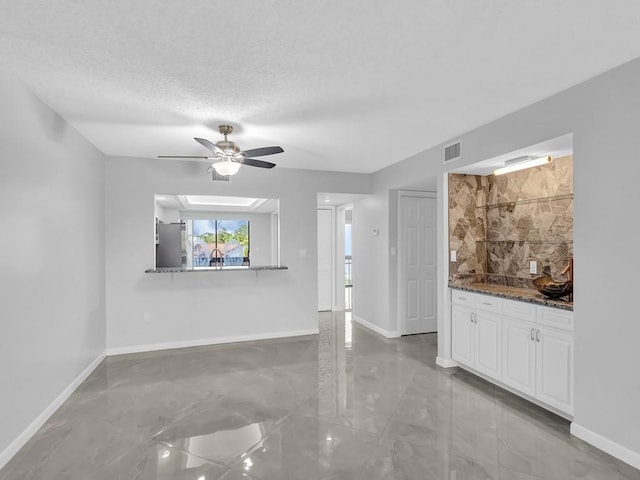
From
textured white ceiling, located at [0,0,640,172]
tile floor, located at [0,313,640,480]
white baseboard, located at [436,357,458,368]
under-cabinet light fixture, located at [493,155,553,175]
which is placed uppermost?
textured white ceiling, located at [0,0,640,172]

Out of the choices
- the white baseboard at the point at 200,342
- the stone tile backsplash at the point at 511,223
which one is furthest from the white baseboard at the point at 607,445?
the white baseboard at the point at 200,342

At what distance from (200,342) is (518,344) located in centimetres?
386

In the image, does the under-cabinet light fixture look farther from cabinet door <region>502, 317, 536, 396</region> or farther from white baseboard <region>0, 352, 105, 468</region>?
white baseboard <region>0, 352, 105, 468</region>

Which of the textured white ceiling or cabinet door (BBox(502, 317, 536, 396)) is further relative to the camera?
cabinet door (BBox(502, 317, 536, 396))

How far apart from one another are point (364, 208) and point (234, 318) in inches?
106

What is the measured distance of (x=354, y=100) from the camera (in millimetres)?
2922

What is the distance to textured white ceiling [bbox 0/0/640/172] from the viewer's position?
1.82m

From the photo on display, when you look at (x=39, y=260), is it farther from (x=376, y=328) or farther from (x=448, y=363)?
(x=376, y=328)

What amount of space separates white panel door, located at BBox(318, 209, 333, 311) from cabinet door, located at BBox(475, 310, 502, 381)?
3744 millimetres

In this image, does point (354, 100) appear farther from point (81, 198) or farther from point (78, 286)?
point (78, 286)

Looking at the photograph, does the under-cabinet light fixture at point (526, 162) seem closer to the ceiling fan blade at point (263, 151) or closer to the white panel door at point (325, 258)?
the ceiling fan blade at point (263, 151)

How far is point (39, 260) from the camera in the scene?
282 centimetres

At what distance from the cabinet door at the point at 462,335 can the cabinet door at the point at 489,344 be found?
3.6 inches

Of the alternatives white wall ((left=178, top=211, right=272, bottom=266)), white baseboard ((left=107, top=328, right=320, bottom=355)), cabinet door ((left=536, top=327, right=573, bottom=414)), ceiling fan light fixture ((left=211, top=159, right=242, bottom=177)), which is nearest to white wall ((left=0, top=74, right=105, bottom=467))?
white baseboard ((left=107, top=328, right=320, bottom=355))
